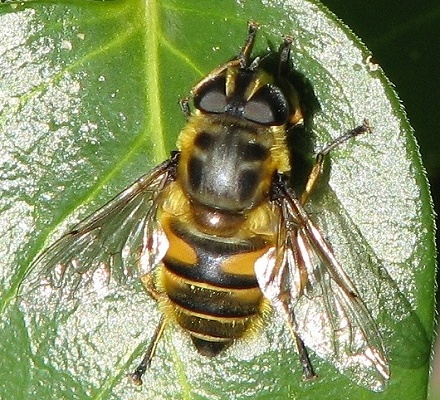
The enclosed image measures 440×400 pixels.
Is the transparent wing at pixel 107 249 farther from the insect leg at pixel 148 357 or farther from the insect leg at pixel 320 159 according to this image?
the insect leg at pixel 320 159

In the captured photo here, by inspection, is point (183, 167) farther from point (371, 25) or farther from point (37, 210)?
point (371, 25)

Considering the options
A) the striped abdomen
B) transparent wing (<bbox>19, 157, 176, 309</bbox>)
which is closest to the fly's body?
the striped abdomen

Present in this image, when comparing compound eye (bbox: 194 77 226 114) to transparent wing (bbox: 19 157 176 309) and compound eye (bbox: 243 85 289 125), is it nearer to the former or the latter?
compound eye (bbox: 243 85 289 125)

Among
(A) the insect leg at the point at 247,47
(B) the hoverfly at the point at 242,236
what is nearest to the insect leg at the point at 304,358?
(B) the hoverfly at the point at 242,236

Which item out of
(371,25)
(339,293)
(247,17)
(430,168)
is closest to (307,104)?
(247,17)

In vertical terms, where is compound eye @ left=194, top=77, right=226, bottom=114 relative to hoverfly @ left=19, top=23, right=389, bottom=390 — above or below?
above

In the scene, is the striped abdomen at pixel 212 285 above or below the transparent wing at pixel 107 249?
below
